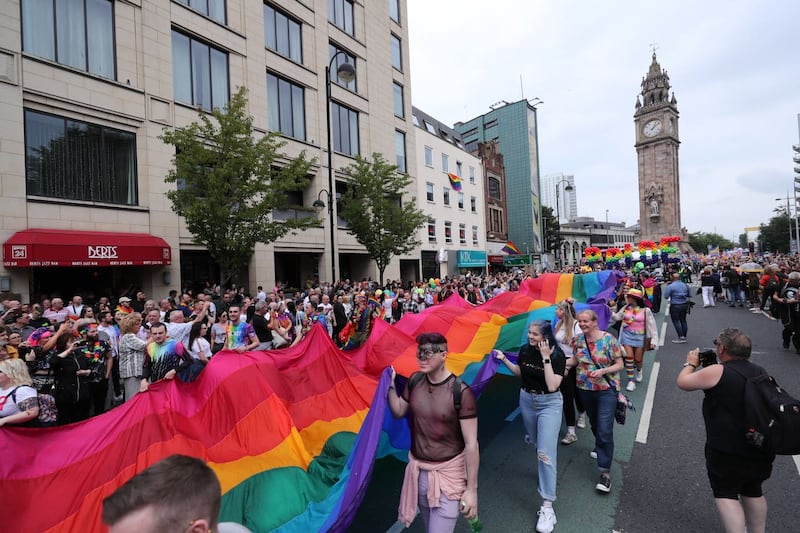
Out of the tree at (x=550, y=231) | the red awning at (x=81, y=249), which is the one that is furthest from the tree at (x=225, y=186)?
the tree at (x=550, y=231)

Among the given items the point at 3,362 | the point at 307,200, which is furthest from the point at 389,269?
the point at 3,362

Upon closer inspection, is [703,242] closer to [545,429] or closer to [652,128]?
[652,128]

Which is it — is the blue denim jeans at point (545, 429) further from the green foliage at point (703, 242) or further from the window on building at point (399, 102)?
the green foliage at point (703, 242)

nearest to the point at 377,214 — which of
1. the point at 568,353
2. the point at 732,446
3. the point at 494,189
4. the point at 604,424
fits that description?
the point at 568,353

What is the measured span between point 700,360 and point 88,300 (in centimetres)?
1697

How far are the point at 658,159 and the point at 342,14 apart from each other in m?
73.0

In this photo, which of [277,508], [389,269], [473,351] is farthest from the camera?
[389,269]

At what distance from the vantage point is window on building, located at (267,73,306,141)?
2112 cm

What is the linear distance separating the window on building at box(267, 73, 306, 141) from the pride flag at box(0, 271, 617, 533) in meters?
17.8

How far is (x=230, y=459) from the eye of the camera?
4.03m

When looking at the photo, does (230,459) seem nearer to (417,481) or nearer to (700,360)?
(417,481)

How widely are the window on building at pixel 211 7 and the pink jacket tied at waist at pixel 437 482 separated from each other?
20.9 m

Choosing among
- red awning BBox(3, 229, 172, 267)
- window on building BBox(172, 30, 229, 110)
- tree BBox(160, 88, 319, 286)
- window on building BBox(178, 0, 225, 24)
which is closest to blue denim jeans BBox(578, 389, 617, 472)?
tree BBox(160, 88, 319, 286)

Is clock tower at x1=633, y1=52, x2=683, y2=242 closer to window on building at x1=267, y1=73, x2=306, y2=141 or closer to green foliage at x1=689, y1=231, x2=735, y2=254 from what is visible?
green foliage at x1=689, y1=231, x2=735, y2=254
